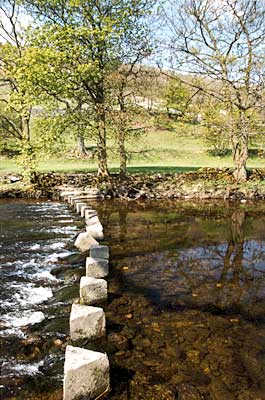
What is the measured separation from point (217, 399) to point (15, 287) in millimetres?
3491

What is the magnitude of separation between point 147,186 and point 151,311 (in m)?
10.9

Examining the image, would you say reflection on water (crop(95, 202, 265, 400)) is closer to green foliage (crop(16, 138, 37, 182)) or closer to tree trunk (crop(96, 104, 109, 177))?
green foliage (crop(16, 138, 37, 182))

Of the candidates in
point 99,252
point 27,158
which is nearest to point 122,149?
point 27,158

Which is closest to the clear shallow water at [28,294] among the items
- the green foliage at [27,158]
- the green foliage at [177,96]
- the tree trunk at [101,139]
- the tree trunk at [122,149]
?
the green foliage at [27,158]

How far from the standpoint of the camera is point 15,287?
543 cm

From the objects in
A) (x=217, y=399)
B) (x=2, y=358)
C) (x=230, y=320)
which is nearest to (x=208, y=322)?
(x=230, y=320)

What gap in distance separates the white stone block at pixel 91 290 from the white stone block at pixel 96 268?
678 mm

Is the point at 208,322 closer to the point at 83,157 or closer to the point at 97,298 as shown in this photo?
the point at 97,298

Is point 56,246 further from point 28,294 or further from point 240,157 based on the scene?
point 240,157

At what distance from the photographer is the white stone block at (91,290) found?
4.80 metres

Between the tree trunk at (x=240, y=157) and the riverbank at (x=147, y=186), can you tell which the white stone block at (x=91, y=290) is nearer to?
the riverbank at (x=147, y=186)

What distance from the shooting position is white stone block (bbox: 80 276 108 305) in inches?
189

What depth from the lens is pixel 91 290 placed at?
15.9ft

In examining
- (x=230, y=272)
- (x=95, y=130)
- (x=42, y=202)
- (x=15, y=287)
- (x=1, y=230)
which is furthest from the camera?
(x=95, y=130)
